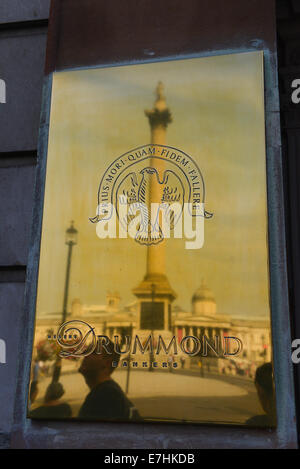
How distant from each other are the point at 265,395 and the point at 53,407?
1491mm

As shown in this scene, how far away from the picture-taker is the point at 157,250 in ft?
12.5

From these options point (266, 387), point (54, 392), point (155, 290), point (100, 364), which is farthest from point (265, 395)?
point (54, 392)

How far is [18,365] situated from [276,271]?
2.05m

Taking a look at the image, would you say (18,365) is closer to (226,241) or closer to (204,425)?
(204,425)

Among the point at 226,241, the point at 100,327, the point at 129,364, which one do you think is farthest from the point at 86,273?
the point at 226,241

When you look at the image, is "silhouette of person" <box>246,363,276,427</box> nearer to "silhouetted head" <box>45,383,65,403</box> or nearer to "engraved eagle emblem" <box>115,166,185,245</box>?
"engraved eagle emblem" <box>115,166,185,245</box>

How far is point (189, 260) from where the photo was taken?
12.3ft

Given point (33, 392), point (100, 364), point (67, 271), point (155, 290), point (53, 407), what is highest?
point (67, 271)

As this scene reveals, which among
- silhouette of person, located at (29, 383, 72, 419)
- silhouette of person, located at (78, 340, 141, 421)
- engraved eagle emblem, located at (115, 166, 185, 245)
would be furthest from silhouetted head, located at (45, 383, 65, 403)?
engraved eagle emblem, located at (115, 166, 185, 245)

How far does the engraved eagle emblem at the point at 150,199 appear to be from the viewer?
3863 mm

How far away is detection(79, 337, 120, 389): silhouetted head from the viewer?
3631 millimetres

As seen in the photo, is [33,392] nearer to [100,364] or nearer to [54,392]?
[54,392]

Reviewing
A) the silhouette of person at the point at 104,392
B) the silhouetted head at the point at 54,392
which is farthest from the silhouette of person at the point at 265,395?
the silhouetted head at the point at 54,392

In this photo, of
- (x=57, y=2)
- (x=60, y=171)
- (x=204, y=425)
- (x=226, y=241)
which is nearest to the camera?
(x=204, y=425)
